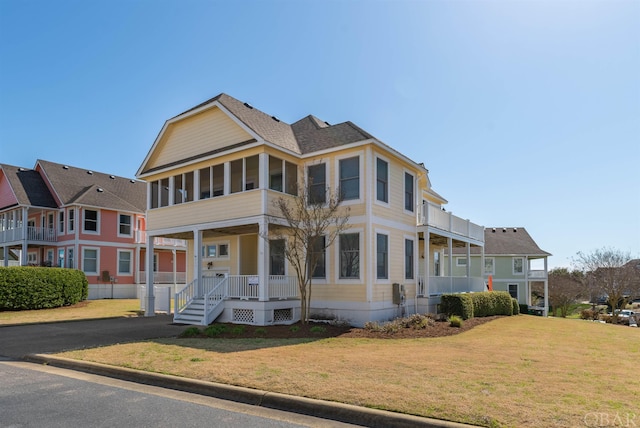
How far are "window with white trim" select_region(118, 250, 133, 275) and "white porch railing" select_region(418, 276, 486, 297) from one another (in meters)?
23.2

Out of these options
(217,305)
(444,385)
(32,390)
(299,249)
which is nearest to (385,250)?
(299,249)

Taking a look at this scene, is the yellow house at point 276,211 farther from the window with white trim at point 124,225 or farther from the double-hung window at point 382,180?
the window with white trim at point 124,225

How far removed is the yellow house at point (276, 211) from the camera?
16.0m

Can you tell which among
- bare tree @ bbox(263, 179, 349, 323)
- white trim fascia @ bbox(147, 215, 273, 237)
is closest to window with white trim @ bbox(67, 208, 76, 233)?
white trim fascia @ bbox(147, 215, 273, 237)

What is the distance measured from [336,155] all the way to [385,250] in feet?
12.7

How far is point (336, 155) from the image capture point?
55.1ft

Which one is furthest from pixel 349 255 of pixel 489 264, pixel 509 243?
pixel 509 243

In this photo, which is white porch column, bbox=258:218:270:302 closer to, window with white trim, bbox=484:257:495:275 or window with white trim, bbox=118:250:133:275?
window with white trim, bbox=118:250:133:275

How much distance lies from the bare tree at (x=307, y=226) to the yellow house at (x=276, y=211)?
351 millimetres

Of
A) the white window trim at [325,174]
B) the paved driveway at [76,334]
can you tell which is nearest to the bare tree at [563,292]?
the white window trim at [325,174]

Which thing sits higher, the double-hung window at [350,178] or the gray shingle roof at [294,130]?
the gray shingle roof at [294,130]

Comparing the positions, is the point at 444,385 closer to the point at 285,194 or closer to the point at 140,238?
the point at 285,194

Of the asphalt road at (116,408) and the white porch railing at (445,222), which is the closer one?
the asphalt road at (116,408)

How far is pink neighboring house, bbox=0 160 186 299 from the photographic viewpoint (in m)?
31.3
